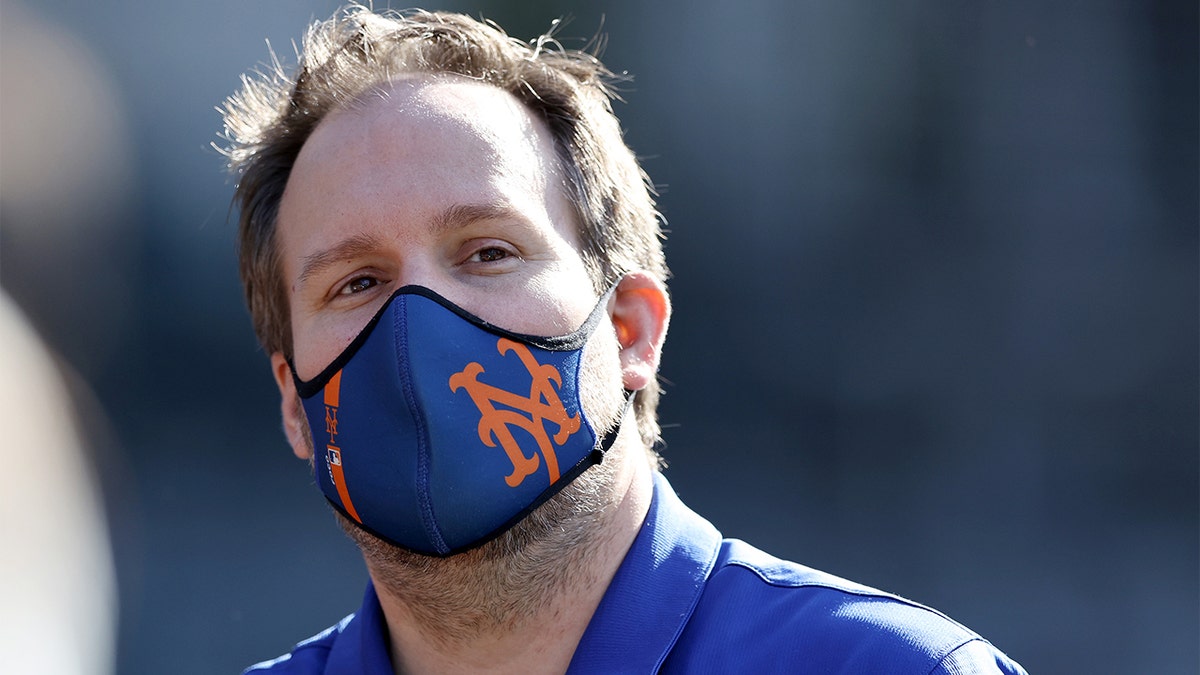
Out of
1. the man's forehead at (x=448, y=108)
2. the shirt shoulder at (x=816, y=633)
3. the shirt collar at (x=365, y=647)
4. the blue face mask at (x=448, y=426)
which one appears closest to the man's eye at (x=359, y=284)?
the blue face mask at (x=448, y=426)

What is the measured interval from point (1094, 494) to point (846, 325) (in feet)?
5.34

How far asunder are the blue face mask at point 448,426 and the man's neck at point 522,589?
0.06m

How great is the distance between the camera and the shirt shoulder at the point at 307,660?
2.61m

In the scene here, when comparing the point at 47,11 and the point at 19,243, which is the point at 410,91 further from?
the point at 47,11

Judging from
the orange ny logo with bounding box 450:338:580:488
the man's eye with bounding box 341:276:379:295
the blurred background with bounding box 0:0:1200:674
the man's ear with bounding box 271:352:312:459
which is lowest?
the blurred background with bounding box 0:0:1200:674

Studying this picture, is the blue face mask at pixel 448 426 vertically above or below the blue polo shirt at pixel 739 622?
above

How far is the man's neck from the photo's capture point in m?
2.24

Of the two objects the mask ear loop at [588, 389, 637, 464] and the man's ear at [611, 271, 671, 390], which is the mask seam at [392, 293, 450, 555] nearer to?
the mask ear loop at [588, 389, 637, 464]

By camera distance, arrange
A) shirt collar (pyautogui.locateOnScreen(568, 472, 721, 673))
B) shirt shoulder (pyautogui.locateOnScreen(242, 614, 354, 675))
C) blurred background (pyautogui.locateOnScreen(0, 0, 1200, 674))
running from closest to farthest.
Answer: shirt collar (pyautogui.locateOnScreen(568, 472, 721, 673)), shirt shoulder (pyautogui.locateOnScreen(242, 614, 354, 675)), blurred background (pyautogui.locateOnScreen(0, 0, 1200, 674))

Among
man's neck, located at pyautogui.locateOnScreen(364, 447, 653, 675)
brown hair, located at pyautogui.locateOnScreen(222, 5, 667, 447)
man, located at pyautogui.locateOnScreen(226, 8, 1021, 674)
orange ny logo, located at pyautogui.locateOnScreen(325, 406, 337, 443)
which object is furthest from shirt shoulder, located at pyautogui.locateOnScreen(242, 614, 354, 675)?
brown hair, located at pyautogui.locateOnScreen(222, 5, 667, 447)

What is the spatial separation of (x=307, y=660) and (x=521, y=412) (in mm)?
806

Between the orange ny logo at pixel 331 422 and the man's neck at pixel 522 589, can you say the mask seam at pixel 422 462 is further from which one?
the orange ny logo at pixel 331 422

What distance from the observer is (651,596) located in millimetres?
2221

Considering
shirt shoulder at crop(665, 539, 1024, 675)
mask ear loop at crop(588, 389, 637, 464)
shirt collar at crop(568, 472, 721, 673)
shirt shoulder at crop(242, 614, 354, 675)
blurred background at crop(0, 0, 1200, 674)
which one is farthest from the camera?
blurred background at crop(0, 0, 1200, 674)
